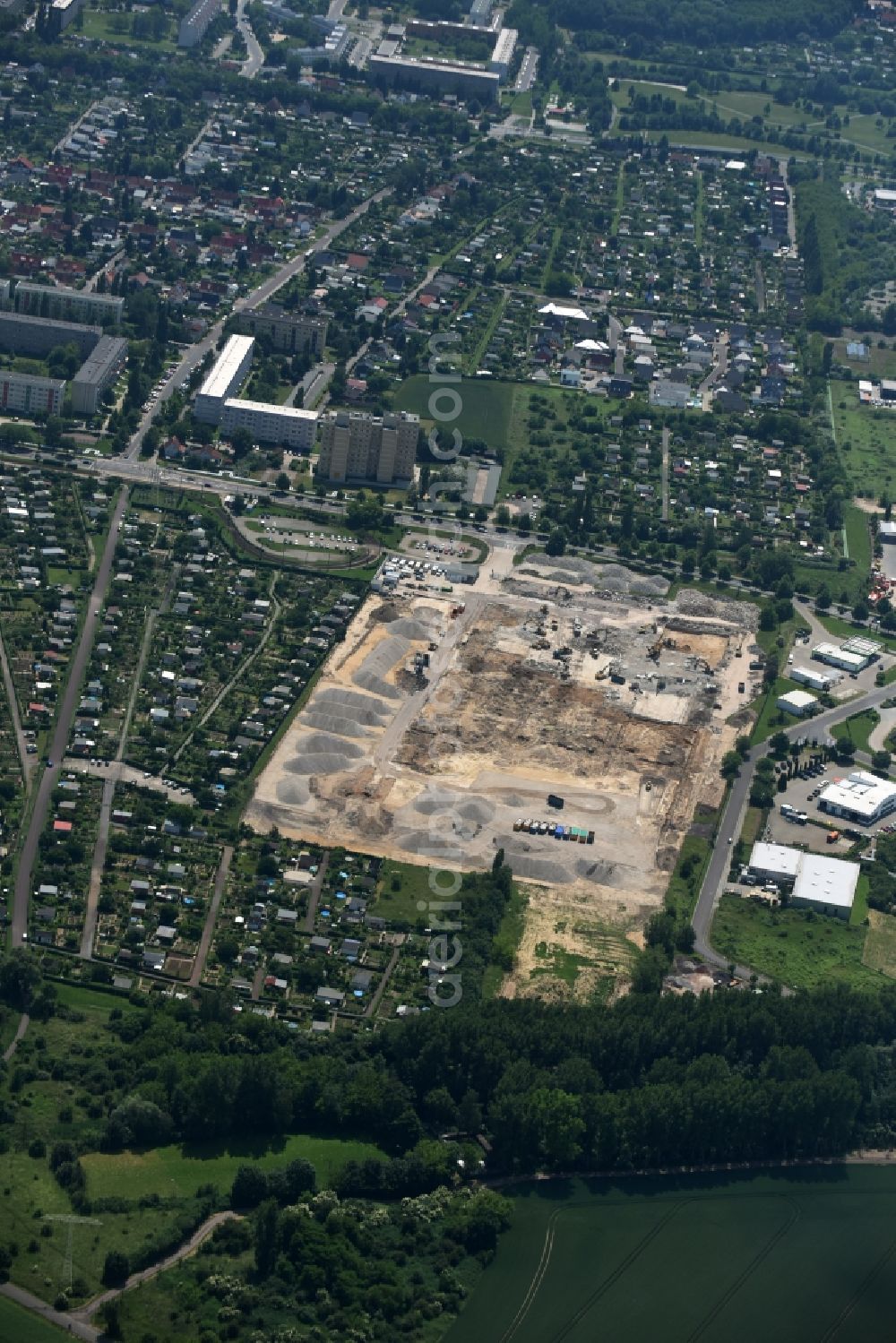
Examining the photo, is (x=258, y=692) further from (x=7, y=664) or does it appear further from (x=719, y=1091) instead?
(x=719, y=1091)

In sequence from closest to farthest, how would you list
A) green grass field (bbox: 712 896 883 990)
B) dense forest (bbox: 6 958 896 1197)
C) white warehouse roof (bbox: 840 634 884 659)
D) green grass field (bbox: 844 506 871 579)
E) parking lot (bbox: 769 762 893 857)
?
dense forest (bbox: 6 958 896 1197) < green grass field (bbox: 712 896 883 990) < parking lot (bbox: 769 762 893 857) < white warehouse roof (bbox: 840 634 884 659) < green grass field (bbox: 844 506 871 579)

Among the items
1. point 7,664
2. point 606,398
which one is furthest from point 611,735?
point 606,398

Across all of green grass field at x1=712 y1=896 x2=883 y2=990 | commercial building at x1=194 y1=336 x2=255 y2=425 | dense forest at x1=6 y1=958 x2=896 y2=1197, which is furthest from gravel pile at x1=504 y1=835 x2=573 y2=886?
commercial building at x1=194 y1=336 x2=255 y2=425

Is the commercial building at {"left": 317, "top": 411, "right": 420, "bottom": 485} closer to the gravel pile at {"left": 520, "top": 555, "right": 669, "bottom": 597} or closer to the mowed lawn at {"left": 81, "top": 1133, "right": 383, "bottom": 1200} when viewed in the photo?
the gravel pile at {"left": 520, "top": 555, "right": 669, "bottom": 597}

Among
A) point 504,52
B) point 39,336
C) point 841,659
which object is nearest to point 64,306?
point 39,336

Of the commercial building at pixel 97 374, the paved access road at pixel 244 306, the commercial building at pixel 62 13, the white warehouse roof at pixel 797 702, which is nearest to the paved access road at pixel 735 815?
the white warehouse roof at pixel 797 702

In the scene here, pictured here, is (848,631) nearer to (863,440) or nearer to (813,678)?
(813,678)
